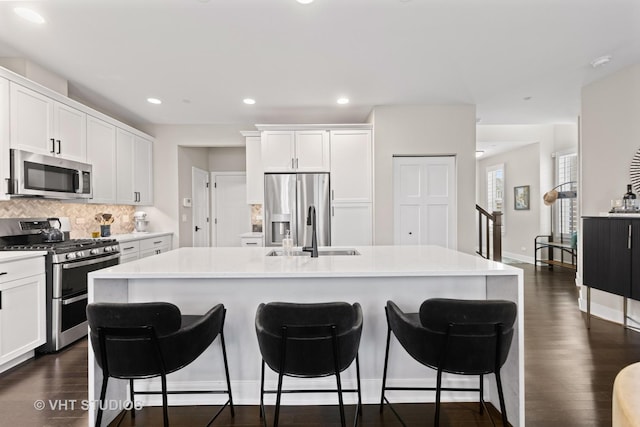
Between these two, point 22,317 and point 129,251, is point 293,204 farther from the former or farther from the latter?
point 22,317

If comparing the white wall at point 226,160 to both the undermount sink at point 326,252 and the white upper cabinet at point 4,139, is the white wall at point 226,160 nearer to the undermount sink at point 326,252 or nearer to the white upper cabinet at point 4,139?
the white upper cabinet at point 4,139

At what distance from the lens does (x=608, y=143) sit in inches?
141

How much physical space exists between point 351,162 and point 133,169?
10.4 ft

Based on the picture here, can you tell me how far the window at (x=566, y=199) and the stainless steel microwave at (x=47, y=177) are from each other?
26.2 feet

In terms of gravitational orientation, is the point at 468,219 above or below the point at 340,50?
below

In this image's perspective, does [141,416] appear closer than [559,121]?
Yes

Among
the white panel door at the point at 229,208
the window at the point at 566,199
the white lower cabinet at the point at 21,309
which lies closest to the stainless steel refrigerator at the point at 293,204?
the white panel door at the point at 229,208

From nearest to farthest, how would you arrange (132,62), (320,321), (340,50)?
(320,321), (340,50), (132,62)

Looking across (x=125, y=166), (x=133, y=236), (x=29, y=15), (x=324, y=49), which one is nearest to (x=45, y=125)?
(x=29, y=15)

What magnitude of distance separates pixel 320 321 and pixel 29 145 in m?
3.29

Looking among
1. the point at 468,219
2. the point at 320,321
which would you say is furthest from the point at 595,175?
the point at 320,321

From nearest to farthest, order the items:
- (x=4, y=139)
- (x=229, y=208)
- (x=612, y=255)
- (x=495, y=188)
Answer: (x=4, y=139)
(x=612, y=255)
(x=229, y=208)
(x=495, y=188)

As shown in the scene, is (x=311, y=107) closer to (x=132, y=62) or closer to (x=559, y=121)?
(x=132, y=62)

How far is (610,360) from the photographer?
102 inches
